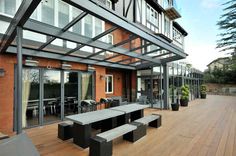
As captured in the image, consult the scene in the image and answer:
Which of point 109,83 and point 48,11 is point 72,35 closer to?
point 48,11

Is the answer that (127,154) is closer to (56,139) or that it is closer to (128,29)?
(56,139)

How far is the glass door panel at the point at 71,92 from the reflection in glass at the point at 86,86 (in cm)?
45

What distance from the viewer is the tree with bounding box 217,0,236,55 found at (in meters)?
17.9

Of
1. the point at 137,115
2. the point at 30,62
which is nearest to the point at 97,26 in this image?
the point at 30,62

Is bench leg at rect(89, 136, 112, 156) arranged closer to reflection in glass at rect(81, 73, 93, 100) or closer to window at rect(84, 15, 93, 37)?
reflection in glass at rect(81, 73, 93, 100)

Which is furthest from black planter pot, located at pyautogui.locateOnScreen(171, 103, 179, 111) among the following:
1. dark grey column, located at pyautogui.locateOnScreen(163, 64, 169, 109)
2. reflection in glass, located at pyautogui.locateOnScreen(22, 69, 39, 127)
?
reflection in glass, located at pyautogui.locateOnScreen(22, 69, 39, 127)

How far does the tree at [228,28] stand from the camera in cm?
1787

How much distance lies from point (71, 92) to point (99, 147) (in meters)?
4.58

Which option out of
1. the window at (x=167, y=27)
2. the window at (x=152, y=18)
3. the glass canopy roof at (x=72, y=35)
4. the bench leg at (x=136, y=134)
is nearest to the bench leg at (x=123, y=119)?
the bench leg at (x=136, y=134)

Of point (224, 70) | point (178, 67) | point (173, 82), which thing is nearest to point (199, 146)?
point (173, 82)

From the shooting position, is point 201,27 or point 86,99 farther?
point 201,27

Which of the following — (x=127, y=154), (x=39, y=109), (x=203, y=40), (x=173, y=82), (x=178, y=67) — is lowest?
(x=127, y=154)

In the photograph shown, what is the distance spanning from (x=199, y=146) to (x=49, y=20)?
6.62 m

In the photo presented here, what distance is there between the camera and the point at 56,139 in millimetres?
4730
